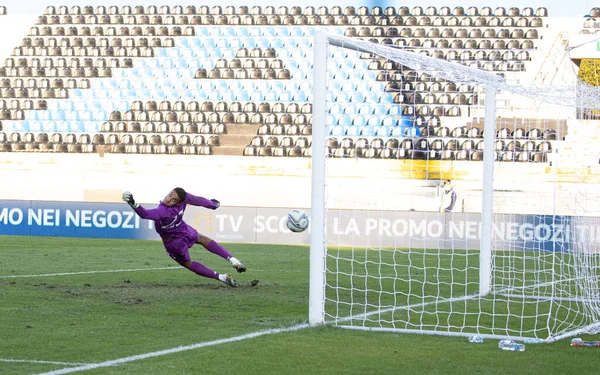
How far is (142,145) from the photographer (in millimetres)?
31188

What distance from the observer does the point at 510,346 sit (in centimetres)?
733

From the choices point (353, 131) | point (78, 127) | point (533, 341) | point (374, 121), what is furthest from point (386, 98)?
point (533, 341)

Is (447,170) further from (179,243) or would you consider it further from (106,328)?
(106,328)

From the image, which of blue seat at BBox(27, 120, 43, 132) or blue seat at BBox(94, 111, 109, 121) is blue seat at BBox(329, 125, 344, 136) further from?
blue seat at BBox(27, 120, 43, 132)

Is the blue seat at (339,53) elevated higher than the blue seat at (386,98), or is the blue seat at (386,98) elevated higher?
the blue seat at (339,53)

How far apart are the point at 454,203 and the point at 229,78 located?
12099mm

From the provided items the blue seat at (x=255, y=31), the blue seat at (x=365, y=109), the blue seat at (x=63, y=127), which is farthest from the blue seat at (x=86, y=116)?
the blue seat at (x=365, y=109)

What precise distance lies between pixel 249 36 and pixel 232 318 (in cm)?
2719

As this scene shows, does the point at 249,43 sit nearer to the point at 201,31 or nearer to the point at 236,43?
the point at 236,43

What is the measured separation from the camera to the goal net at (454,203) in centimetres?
902

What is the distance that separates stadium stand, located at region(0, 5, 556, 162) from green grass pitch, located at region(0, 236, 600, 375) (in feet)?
57.4

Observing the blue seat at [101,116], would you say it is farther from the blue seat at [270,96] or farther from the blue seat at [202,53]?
the blue seat at [270,96]

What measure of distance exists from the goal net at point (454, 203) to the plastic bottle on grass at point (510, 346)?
55 cm

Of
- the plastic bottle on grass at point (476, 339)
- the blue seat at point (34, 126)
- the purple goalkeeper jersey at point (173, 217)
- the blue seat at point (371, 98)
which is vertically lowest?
the plastic bottle on grass at point (476, 339)
